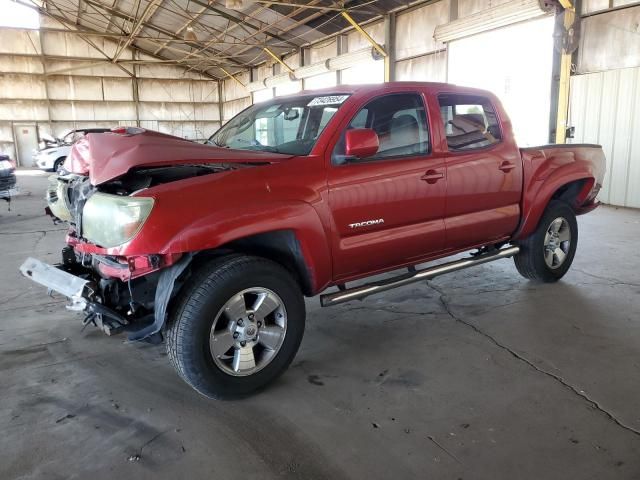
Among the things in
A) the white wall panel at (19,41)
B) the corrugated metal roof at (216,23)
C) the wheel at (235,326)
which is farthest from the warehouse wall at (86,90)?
the wheel at (235,326)

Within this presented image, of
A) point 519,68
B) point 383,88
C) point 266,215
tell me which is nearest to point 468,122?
point 383,88

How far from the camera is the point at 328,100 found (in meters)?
3.47

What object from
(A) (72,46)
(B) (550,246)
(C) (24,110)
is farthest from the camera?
(A) (72,46)

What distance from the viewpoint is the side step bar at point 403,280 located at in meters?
3.24

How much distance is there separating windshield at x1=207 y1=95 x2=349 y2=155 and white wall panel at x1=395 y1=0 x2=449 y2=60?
10.7 m

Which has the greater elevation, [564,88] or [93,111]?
[93,111]

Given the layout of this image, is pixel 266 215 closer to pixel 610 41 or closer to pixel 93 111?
pixel 610 41

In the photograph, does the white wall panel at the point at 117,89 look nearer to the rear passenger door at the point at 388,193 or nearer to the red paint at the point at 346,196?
the red paint at the point at 346,196

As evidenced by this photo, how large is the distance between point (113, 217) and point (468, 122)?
2.81 meters

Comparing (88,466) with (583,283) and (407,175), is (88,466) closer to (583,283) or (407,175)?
(407,175)

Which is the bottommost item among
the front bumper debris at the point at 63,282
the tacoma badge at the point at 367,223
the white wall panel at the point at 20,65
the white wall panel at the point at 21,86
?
the front bumper debris at the point at 63,282

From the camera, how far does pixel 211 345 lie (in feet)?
8.79

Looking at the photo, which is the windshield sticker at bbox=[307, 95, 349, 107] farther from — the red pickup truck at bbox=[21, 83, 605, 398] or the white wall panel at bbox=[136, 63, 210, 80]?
the white wall panel at bbox=[136, 63, 210, 80]

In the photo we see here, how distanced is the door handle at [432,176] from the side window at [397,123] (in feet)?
0.51
